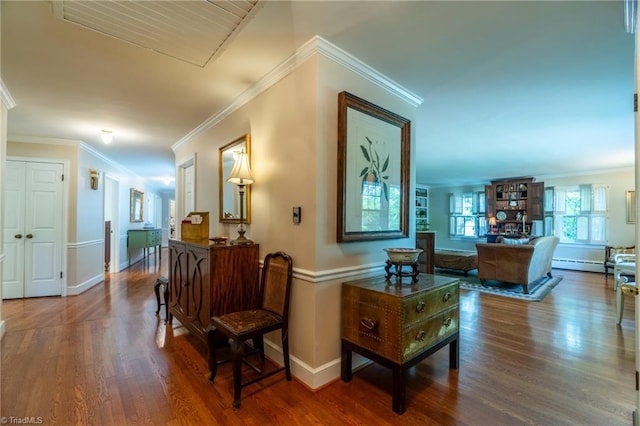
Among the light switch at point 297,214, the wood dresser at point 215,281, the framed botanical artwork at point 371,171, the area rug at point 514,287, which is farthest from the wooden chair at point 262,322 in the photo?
the area rug at point 514,287

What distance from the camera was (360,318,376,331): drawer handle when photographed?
1946 millimetres

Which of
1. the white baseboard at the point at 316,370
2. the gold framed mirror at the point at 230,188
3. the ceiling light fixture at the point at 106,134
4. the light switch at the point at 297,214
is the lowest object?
the white baseboard at the point at 316,370

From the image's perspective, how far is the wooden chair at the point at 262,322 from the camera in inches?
73.5

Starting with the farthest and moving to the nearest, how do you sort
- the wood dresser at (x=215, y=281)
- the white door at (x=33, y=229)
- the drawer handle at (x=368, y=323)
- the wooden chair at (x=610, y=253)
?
the wooden chair at (x=610, y=253) → the white door at (x=33, y=229) → the wood dresser at (x=215, y=281) → the drawer handle at (x=368, y=323)

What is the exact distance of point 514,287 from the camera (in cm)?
522

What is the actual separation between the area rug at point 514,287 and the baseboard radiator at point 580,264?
1.44 metres

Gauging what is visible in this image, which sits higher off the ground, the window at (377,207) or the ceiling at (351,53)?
the ceiling at (351,53)

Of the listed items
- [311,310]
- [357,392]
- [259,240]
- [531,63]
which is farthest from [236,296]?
[531,63]

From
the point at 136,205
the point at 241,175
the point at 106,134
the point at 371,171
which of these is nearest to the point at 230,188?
the point at 241,175

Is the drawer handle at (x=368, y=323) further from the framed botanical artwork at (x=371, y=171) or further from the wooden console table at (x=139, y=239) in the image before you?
the wooden console table at (x=139, y=239)

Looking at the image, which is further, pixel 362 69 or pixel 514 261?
pixel 514 261

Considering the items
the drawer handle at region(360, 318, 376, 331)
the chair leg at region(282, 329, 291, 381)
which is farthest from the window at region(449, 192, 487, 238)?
the chair leg at region(282, 329, 291, 381)

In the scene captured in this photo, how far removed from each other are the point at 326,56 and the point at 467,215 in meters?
8.49

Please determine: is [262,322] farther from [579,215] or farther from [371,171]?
[579,215]
